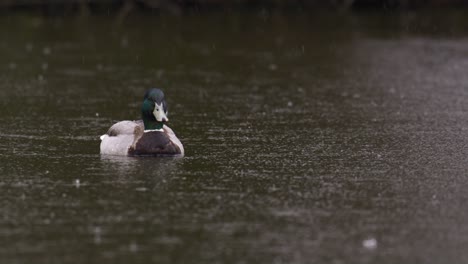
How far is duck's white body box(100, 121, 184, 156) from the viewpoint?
410 inches

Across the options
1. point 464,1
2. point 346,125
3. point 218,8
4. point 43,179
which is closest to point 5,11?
point 218,8

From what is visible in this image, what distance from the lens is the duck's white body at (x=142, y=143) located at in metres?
10.4

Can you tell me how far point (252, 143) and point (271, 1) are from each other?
1561cm

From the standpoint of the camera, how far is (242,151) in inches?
416

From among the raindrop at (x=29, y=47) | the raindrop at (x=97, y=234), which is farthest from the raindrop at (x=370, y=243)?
the raindrop at (x=29, y=47)

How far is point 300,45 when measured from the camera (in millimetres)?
19922

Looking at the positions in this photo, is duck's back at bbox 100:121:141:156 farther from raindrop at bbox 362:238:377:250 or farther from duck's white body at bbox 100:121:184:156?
raindrop at bbox 362:238:377:250

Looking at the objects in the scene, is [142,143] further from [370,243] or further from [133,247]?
[370,243]

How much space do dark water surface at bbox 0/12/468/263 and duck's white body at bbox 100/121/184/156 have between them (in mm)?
169

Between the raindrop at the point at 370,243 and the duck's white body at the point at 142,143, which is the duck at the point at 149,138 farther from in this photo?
the raindrop at the point at 370,243

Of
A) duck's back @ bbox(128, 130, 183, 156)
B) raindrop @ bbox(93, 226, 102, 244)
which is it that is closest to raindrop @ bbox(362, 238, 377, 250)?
raindrop @ bbox(93, 226, 102, 244)

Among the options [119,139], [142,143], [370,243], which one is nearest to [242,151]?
[142,143]

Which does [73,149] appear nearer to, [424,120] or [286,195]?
[286,195]

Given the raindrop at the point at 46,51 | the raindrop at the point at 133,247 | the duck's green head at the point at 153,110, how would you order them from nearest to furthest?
the raindrop at the point at 133,247
the duck's green head at the point at 153,110
the raindrop at the point at 46,51
